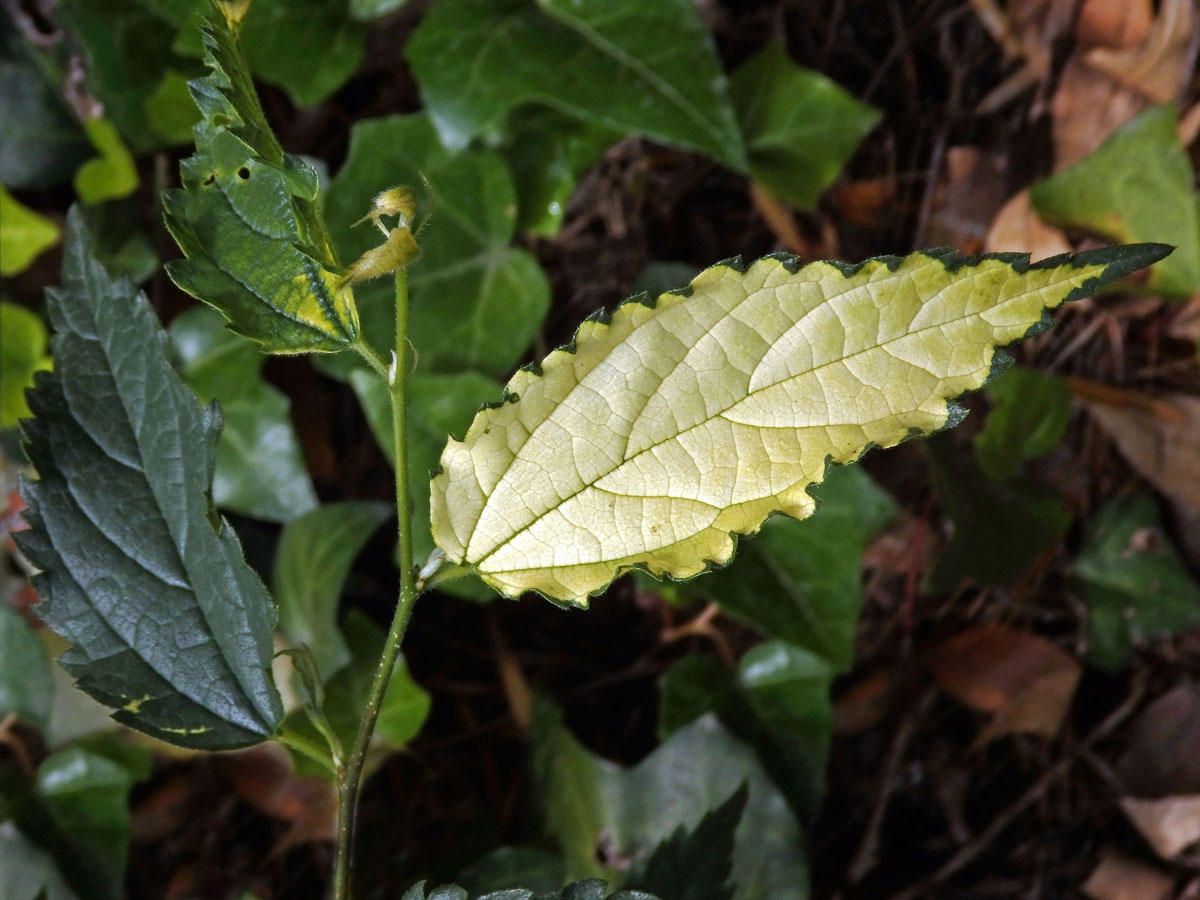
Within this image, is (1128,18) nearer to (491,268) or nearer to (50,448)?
(491,268)

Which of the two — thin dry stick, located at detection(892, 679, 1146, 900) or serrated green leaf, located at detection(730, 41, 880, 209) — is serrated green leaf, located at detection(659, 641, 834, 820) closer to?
thin dry stick, located at detection(892, 679, 1146, 900)

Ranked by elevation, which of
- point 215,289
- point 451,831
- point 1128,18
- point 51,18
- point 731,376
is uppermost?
point 51,18

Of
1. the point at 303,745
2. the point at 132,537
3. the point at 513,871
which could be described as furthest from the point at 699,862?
the point at 132,537

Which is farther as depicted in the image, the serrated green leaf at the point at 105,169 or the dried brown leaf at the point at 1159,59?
the dried brown leaf at the point at 1159,59

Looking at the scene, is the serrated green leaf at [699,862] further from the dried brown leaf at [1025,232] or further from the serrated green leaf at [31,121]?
the serrated green leaf at [31,121]

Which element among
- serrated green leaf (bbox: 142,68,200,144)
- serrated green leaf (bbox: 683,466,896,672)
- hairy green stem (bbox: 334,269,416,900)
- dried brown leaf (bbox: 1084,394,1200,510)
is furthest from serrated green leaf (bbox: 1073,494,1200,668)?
serrated green leaf (bbox: 142,68,200,144)

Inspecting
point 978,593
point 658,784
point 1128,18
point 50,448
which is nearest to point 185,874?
point 658,784

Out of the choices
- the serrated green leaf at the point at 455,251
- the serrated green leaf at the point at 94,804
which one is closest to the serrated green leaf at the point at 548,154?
the serrated green leaf at the point at 455,251
